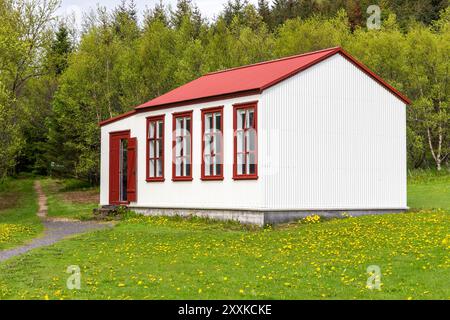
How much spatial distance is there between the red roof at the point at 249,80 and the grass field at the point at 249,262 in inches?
191

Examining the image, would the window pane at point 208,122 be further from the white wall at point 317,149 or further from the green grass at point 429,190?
the green grass at point 429,190

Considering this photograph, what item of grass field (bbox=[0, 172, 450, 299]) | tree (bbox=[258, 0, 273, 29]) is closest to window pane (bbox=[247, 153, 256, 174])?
grass field (bbox=[0, 172, 450, 299])

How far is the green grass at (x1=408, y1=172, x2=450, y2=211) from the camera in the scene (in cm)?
3007

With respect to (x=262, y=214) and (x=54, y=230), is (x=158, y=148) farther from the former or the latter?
(x=262, y=214)

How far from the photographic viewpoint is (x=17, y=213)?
36312mm

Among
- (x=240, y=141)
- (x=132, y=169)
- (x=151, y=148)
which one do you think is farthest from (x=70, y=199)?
(x=240, y=141)

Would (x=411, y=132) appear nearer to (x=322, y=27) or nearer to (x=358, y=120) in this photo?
(x=322, y=27)

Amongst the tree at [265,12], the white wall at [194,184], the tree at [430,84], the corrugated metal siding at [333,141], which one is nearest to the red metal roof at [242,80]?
the white wall at [194,184]

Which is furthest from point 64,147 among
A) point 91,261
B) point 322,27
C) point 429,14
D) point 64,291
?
point 429,14

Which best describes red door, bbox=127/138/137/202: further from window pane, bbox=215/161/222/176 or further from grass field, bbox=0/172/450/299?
grass field, bbox=0/172/450/299

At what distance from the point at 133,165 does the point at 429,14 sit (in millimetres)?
48129

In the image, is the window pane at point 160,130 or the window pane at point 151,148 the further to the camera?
the window pane at point 151,148

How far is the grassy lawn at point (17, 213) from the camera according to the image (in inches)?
923

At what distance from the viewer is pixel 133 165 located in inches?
1216
